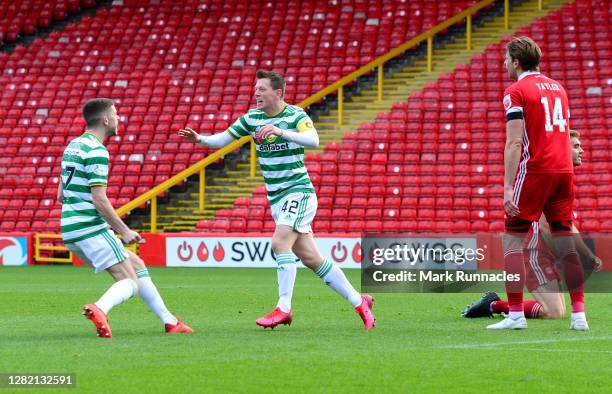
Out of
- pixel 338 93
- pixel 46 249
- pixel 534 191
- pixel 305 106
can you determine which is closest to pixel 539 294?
pixel 534 191

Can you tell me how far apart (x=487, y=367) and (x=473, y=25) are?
2329 cm

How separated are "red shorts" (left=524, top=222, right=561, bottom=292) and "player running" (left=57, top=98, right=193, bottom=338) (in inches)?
128

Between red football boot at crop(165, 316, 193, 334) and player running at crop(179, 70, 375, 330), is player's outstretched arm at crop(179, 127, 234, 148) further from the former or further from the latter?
red football boot at crop(165, 316, 193, 334)

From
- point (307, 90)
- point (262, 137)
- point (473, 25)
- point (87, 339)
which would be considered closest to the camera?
point (87, 339)

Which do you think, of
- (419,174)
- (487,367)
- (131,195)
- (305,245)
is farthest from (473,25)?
(487,367)

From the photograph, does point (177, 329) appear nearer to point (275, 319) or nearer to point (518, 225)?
point (275, 319)

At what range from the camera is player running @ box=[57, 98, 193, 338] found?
8.20m

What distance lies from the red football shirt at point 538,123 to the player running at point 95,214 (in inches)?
114

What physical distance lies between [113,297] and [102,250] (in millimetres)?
366

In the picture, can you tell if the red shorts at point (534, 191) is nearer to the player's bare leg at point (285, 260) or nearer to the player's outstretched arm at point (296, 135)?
the player's outstretched arm at point (296, 135)

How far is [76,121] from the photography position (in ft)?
90.1

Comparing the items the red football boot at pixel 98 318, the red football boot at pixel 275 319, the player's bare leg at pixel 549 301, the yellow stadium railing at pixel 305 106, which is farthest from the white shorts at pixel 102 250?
the yellow stadium railing at pixel 305 106

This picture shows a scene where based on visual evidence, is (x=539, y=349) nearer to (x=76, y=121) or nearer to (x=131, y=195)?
(x=131, y=195)

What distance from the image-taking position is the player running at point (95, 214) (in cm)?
820
